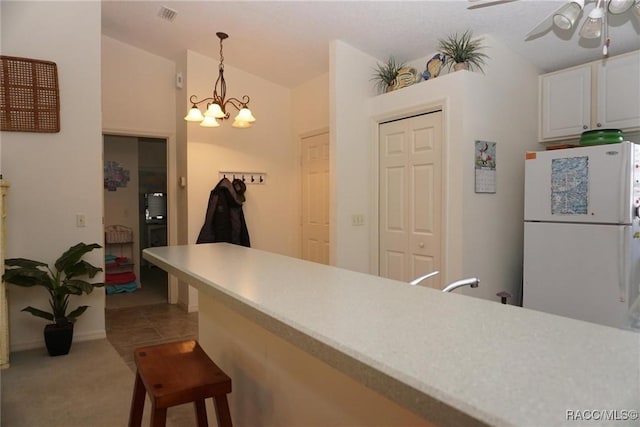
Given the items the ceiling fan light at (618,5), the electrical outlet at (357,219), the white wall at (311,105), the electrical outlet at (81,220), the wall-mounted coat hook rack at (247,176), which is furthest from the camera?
the wall-mounted coat hook rack at (247,176)

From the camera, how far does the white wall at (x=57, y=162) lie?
126 inches

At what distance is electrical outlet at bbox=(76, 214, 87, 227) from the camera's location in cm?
344

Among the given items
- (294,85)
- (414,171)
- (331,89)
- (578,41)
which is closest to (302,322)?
(414,171)

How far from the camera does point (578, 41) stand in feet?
10.3

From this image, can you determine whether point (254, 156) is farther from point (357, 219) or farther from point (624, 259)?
point (624, 259)

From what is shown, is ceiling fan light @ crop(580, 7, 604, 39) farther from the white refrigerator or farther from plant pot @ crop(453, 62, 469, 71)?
plant pot @ crop(453, 62, 469, 71)

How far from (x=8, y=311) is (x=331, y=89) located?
3.24 m

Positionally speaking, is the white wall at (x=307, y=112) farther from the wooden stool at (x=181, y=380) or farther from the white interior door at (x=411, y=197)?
the wooden stool at (x=181, y=380)

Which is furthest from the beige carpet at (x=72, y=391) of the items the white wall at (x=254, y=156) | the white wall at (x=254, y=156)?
the white wall at (x=254, y=156)

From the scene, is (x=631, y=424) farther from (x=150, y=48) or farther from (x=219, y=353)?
(x=150, y=48)

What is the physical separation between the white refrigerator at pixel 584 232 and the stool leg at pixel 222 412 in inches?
95.9

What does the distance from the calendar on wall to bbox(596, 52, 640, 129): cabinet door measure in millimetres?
829

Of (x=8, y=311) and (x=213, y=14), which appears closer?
(x=8, y=311)

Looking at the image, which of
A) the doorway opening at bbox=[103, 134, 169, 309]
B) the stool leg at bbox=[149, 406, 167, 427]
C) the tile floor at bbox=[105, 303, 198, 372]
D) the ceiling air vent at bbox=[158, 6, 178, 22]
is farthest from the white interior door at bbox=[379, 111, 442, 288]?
the doorway opening at bbox=[103, 134, 169, 309]
